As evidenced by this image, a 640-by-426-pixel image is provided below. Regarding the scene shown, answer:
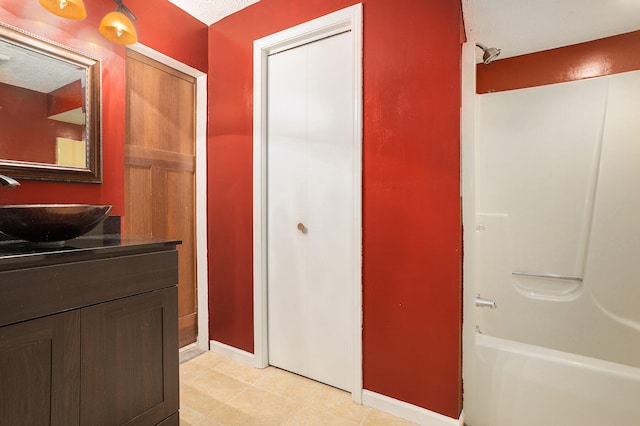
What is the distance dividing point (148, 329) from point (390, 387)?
127cm

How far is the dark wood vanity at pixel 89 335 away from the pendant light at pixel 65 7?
101cm

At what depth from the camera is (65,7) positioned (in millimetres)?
1280

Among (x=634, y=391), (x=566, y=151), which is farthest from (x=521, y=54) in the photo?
(x=634, y=391)

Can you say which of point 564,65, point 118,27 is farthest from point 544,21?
point 118,27

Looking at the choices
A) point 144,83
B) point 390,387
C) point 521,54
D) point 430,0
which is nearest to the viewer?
point 430,0

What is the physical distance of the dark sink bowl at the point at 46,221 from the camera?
0.98m

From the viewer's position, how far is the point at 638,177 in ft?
6.19

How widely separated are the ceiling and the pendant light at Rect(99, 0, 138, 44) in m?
0.74

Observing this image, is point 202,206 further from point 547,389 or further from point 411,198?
point 547,389

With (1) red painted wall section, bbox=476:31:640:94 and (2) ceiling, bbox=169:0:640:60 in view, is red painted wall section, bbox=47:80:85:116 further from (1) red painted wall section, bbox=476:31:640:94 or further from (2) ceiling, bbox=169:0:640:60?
(1) red painted wall section, bbox=476:31:640:94

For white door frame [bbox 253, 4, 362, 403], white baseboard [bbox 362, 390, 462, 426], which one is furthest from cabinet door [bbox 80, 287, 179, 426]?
white baseboard [bbox 362, 390, 462, 426]

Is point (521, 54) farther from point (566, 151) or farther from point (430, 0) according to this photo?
point (430, 0)

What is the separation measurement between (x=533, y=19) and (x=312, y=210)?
1.75 meters

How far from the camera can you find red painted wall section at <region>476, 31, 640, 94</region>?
1924 millimetres
